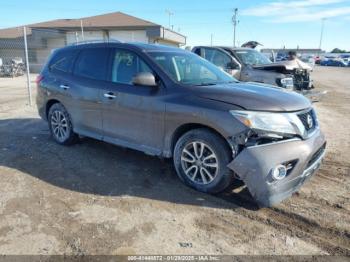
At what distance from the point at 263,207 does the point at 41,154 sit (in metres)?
3.80

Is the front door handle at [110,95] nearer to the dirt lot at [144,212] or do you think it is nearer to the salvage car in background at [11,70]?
the dirt lot at [144,212]

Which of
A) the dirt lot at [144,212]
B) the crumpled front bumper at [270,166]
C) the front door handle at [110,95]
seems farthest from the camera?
the front door handle at [110,95]

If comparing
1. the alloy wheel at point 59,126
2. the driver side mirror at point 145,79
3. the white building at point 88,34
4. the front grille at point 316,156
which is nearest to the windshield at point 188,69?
the driver side mirror at point 145,79

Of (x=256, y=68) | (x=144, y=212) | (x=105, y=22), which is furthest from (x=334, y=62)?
(x=144, y=212)

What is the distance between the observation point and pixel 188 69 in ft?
15.5

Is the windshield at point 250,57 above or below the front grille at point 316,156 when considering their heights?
above

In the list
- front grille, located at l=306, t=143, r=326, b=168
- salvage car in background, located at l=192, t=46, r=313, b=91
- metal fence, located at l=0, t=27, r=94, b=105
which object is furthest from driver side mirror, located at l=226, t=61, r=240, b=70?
metal fence, located at l=0, t=27, r=94, b=105

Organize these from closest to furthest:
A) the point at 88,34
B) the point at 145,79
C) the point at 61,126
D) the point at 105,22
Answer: the point at 145,79
the point at 61,126
the point at 88,34
the point at 105,22

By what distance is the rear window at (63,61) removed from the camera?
18.6 feet

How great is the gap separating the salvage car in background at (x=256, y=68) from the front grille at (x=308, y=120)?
495 centimetres

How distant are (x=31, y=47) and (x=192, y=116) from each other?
29.4 meters

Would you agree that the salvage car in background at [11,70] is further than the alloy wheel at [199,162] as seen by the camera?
Yes

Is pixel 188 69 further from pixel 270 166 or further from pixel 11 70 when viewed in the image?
pixel 11 70

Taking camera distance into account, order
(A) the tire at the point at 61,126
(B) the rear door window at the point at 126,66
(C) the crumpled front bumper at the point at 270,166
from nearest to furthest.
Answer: (C) the crumpled front bumper at the point at 270,166
(B) the rear door window at the point at 126,66
(A) the tire at the point at 61,126
